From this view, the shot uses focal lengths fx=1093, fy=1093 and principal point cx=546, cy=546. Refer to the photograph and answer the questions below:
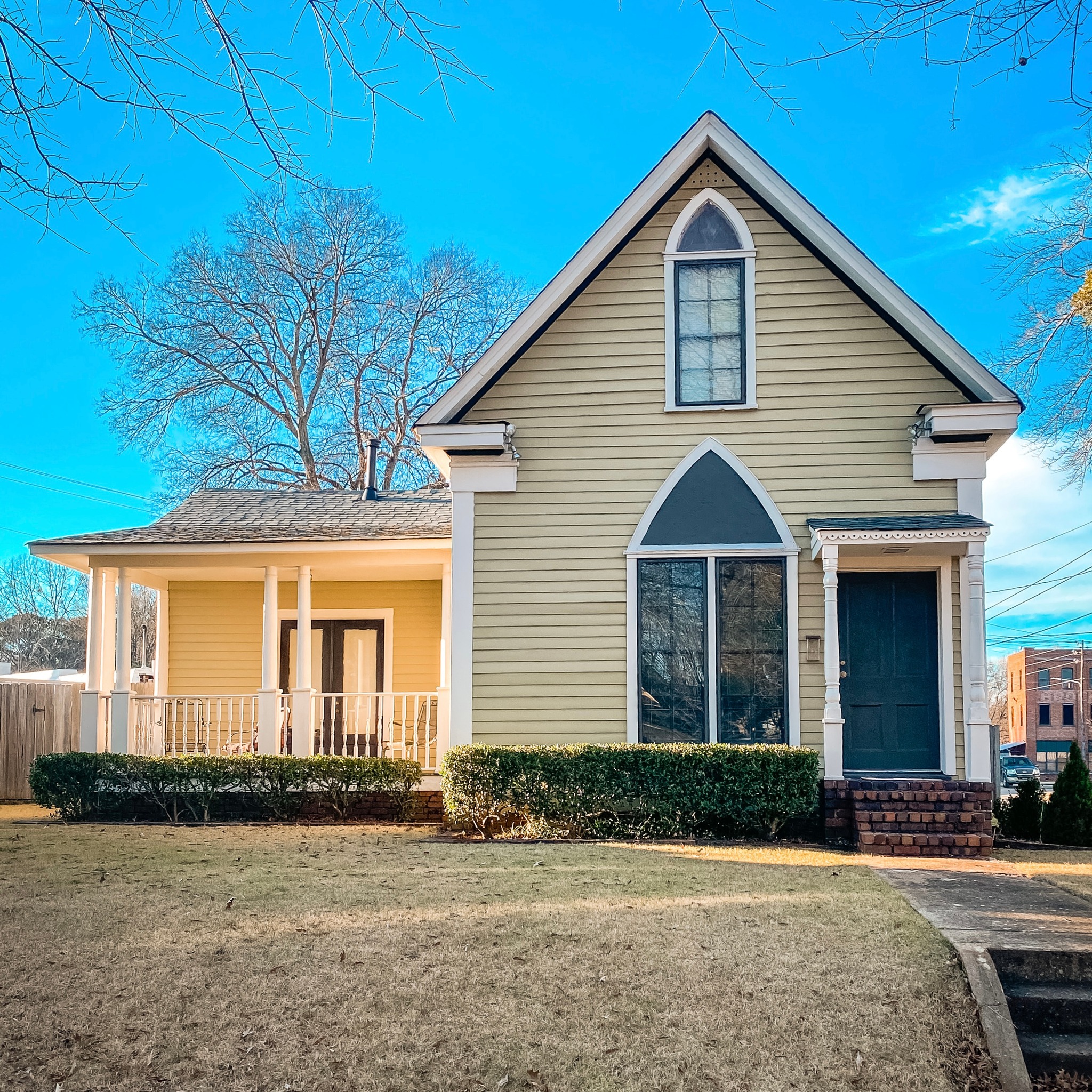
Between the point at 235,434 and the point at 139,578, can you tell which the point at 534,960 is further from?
the point at 235,434

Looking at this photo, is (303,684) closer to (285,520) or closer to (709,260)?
(285,520)

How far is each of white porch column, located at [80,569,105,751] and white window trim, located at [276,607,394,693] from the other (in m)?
2.51

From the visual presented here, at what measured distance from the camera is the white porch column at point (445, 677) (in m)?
12.9

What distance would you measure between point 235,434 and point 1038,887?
22.9 meters

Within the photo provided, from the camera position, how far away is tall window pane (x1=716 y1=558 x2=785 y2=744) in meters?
11.3

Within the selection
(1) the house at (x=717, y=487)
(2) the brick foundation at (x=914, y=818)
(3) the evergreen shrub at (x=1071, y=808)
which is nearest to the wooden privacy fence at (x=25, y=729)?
(1) the house at (x=717, y=487)

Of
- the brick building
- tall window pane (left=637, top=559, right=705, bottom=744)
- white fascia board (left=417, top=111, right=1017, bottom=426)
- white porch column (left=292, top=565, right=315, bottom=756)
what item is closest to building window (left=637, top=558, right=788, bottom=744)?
tall window pane (left=637, top=559, right=705, bottom=744)

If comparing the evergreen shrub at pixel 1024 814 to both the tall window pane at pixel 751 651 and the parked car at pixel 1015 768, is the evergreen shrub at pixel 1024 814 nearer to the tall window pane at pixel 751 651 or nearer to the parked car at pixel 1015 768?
the tall window pane at pixel 751 651

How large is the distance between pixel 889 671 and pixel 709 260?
4822 millimetres

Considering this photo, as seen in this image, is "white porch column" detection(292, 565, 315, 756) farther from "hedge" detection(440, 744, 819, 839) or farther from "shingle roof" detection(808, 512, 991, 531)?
"shingle roof" detection(808, 512, 991, 531)


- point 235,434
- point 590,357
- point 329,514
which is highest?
point 235,434

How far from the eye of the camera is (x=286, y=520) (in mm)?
15164

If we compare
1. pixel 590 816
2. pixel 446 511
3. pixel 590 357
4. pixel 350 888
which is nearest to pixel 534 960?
pixel 350 888

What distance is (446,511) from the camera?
51.6 ft
